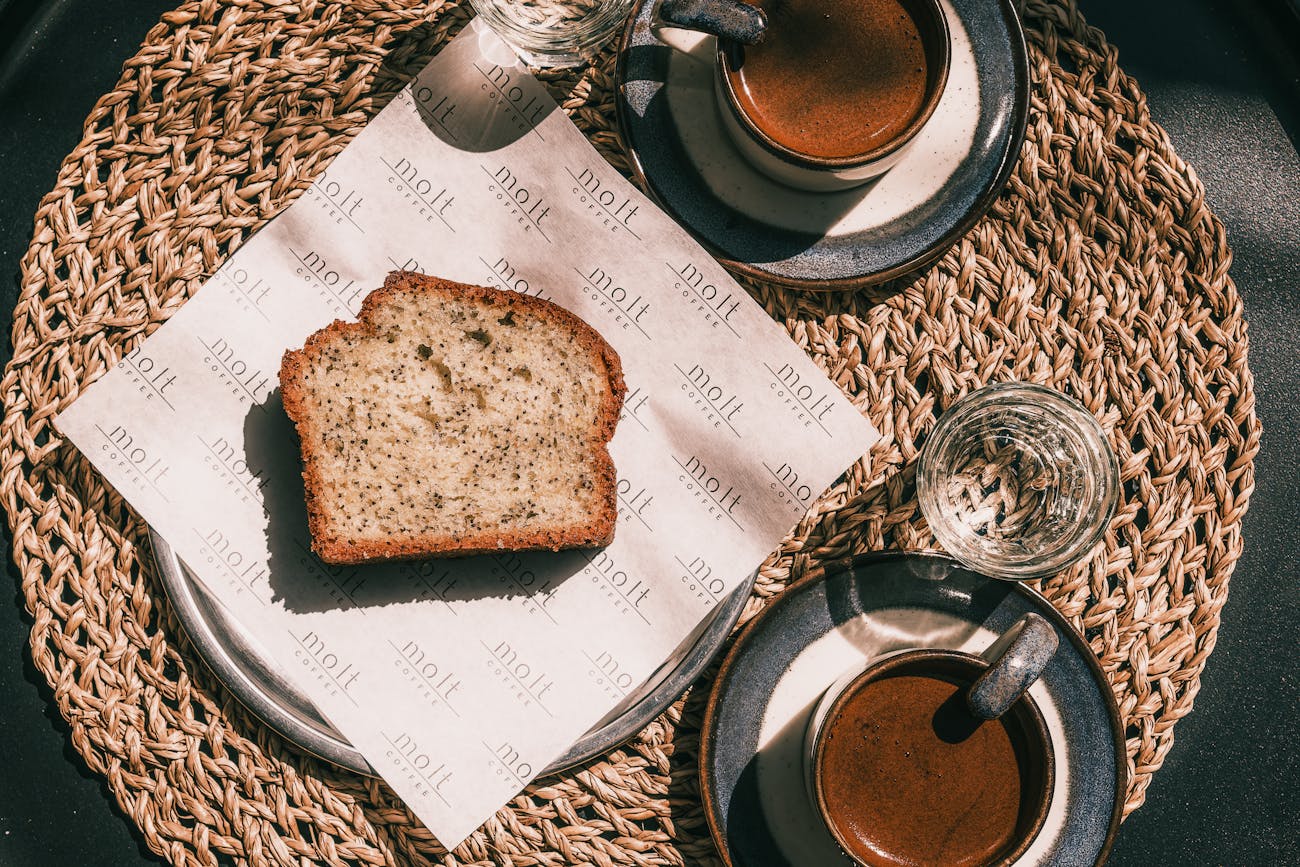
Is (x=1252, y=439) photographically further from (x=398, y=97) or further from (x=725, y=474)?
(x=398, y=97)

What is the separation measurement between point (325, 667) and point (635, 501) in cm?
53

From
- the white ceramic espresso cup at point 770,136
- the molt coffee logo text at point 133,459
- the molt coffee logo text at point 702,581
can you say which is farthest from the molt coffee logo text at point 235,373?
the white ceramic espresso cup at point 770,136

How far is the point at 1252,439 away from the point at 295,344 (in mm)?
1553

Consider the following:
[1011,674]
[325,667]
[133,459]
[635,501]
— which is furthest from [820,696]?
[133,459]

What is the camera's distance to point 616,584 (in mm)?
1633

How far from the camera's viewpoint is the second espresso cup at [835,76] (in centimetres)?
157

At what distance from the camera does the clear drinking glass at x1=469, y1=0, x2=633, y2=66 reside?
64.5 inches

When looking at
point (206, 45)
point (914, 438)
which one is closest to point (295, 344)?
point (206, 45)

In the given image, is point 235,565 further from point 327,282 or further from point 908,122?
point 908,122

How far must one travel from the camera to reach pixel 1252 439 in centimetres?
173

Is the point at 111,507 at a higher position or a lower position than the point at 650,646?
higher

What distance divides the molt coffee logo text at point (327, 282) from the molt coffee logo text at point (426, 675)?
1.75ft

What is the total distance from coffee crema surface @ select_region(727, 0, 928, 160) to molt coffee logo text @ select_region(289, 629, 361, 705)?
1.03 metres

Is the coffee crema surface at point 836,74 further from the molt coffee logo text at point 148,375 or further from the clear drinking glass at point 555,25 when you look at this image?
the molt coffee logo text at point 148,375
